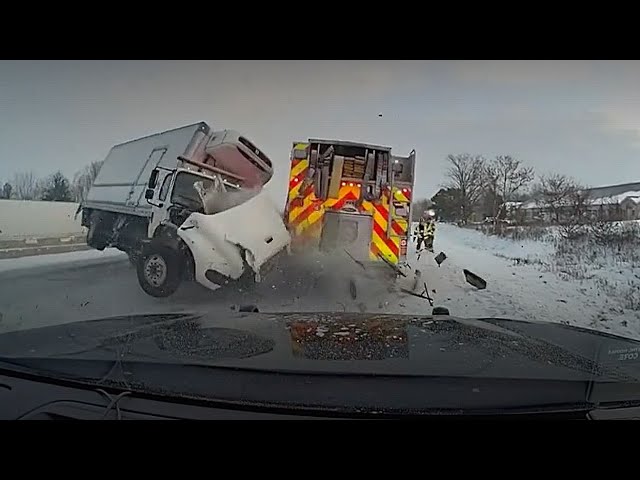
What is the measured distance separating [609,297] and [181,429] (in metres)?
4.51

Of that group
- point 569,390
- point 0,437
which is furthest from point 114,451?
point 569,390

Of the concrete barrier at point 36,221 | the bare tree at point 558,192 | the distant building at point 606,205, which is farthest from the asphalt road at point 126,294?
the bare tree at point 558,192

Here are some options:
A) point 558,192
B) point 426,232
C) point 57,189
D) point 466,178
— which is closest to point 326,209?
point 426,232

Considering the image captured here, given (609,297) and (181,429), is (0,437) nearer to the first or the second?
(181,429)

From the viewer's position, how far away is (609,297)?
5.09 metres

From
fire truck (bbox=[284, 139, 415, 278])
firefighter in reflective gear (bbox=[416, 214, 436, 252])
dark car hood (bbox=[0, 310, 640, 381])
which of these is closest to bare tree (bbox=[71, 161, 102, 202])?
fire truck (bbox=[284, 139, 415, 278])

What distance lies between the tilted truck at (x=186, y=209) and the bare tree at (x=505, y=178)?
76.5 inches

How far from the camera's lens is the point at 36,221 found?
201 inches

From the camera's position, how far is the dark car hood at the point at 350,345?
1.98 metres

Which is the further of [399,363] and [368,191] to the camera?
[368,191]

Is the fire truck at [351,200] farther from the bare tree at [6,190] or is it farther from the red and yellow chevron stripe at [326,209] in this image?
the bare tree at [6,190]

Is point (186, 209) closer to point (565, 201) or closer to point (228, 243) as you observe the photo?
point (228, 243)

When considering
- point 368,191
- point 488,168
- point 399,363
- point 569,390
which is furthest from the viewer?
point 368,191
